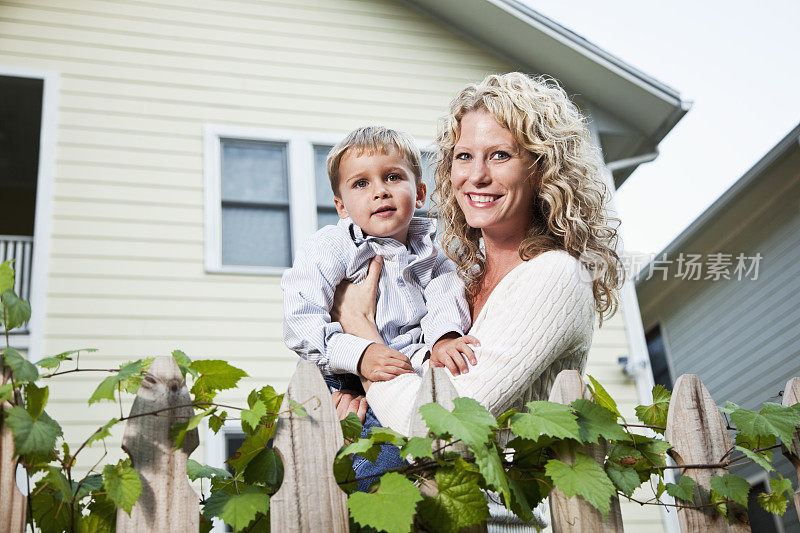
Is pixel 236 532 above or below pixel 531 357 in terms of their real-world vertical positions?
below

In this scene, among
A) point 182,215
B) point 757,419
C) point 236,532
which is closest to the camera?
point 236,532

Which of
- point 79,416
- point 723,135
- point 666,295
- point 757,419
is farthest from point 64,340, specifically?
point 723,135

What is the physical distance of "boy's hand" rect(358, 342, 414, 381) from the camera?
6.75ft

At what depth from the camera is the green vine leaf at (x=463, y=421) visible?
1556 mm

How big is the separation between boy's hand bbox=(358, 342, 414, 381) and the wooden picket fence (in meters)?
0.25

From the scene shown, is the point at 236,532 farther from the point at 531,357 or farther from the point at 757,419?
the point at 757,419

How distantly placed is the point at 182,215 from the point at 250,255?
693 mm

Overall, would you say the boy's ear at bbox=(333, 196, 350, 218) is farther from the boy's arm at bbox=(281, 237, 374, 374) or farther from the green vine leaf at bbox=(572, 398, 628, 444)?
the green vine leaf at bbox=(572, 398, 628, 444)

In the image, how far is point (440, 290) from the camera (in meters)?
2.36

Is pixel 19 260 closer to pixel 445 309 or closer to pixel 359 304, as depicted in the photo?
pixel 359 304

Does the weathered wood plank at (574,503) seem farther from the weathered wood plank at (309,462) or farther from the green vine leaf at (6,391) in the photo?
the green vine leaf at (6,391)

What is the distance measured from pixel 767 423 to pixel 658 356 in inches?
500

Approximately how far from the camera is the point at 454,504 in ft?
5.49

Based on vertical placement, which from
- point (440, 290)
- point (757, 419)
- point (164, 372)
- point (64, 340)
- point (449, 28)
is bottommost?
point (757, 419)
